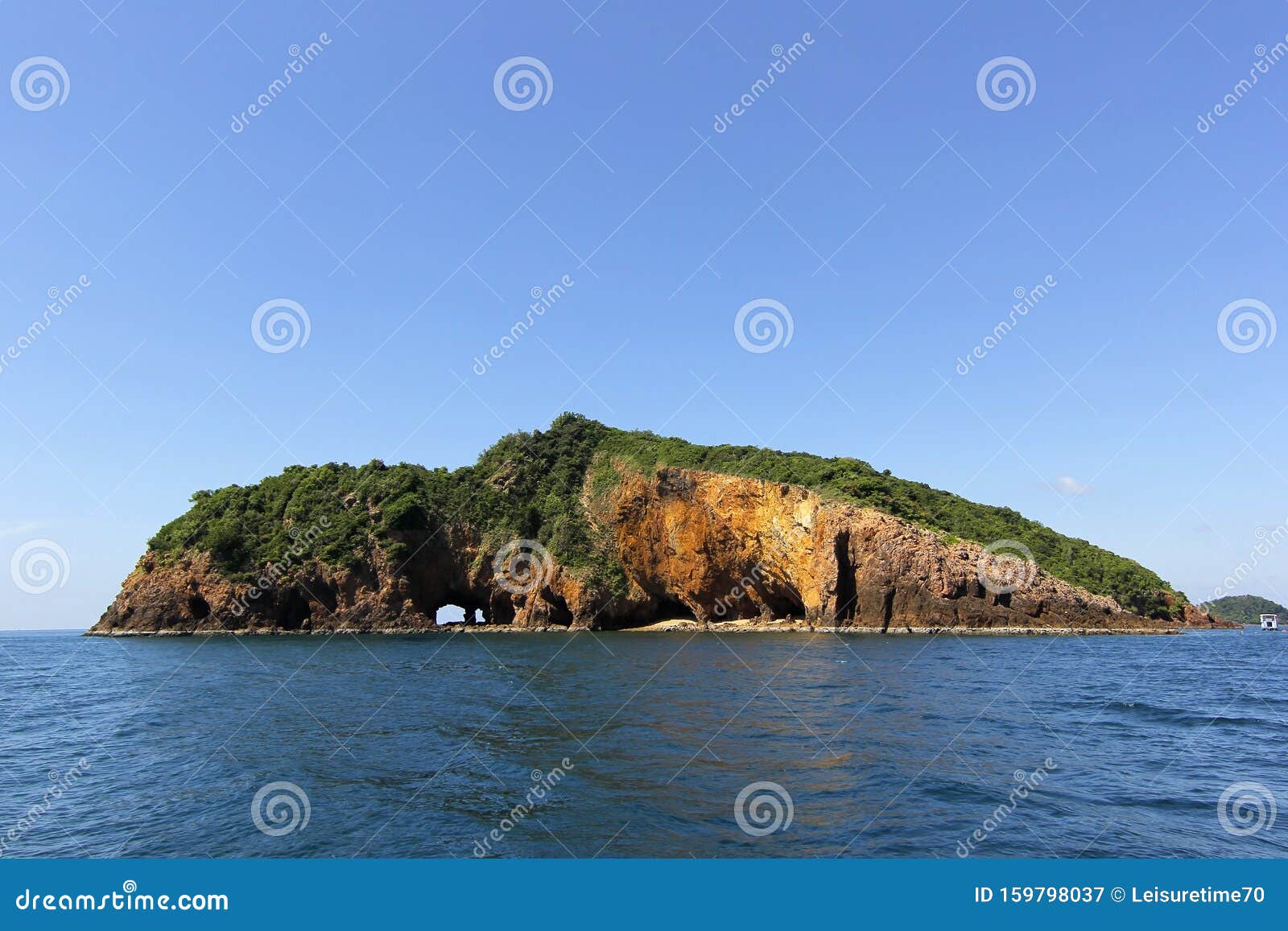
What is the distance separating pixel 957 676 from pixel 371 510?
62470 mm

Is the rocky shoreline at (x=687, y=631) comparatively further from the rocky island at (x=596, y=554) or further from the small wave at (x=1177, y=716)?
the small wave at (x=1177, y=716)

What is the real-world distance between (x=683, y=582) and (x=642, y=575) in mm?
4564

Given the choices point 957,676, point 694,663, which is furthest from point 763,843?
point 694,663

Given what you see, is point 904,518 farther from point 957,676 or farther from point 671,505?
point 957,676

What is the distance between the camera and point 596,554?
235 feet

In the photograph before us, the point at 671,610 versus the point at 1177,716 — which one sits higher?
the point at 671,610

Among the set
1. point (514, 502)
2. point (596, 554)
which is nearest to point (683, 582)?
point (596, 554)

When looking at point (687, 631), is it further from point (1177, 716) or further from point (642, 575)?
point (1177, 716)

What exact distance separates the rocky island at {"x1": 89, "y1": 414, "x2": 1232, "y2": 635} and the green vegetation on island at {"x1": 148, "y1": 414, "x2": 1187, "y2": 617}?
0.22m

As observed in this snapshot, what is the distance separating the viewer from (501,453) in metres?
83.8

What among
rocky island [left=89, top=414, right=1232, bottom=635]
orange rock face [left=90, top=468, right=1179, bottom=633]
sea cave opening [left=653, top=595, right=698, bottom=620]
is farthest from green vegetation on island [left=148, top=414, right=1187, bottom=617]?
sea cave opening [left=653, top=595, right=698, bottom=620]

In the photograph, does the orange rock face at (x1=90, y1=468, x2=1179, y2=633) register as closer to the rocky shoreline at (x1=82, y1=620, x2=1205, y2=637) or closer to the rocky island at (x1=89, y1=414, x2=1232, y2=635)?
the rocky island at (x1=89, y1=414, x2=1232, y2=635)

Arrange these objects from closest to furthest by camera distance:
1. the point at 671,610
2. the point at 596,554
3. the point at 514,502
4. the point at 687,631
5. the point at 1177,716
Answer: the point at 1177,716 < the point at 687,631 < the point at 596,554 < the point at 671,610 < the point at 514,502

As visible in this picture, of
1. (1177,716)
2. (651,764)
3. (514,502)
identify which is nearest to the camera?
(651,764)
